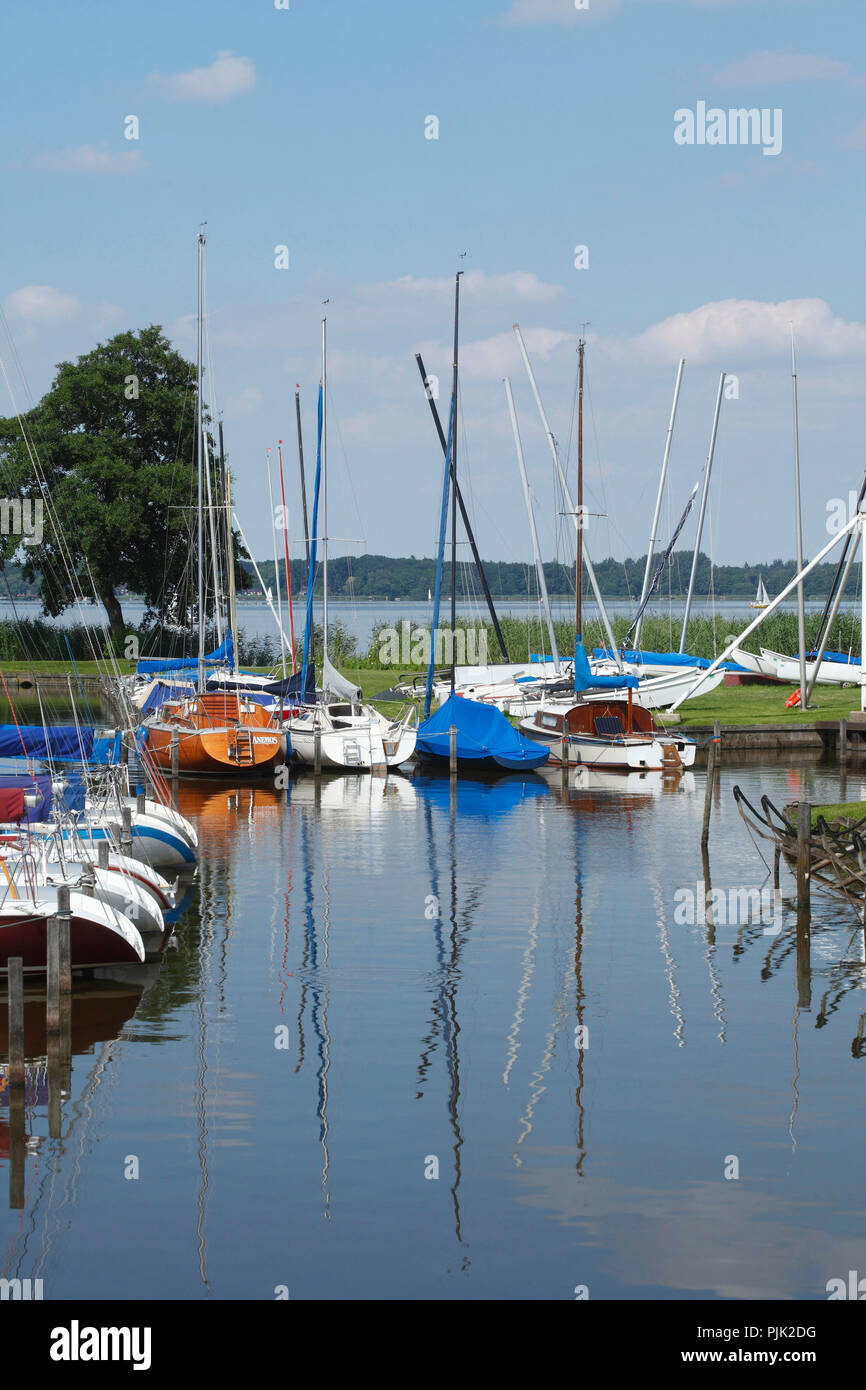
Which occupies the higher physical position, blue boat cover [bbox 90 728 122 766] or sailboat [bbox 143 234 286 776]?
blue boat cover [bbox 90 728 122 766]

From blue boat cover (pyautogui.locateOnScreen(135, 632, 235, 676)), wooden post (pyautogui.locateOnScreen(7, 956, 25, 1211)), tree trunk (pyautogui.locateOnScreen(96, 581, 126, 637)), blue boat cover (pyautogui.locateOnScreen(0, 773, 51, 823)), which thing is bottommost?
wooden post (pyautogui.locateOnScreen(7, 956, 25, 1211))

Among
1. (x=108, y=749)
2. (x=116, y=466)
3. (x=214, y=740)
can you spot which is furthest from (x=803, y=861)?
(x=116, y=466)

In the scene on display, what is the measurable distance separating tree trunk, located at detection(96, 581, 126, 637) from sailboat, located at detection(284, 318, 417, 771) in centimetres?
3046

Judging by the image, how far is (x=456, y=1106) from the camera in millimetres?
16906

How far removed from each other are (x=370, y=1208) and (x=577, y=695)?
1418 inches

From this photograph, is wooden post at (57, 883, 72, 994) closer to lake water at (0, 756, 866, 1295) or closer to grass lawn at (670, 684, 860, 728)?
lake water at (0, 756, 866, 1295)

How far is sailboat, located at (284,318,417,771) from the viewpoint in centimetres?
4816

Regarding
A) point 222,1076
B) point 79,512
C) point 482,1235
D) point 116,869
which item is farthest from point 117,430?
point 482,1235

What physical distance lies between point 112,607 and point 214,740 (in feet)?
125

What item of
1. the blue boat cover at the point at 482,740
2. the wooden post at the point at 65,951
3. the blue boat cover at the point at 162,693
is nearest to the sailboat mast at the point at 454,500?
the blue boat cover at the point at 482,740

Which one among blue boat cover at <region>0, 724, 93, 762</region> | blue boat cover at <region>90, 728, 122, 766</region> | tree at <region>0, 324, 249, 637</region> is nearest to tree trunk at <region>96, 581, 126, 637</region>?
tree at <region>0, 324, 249, 637</region>

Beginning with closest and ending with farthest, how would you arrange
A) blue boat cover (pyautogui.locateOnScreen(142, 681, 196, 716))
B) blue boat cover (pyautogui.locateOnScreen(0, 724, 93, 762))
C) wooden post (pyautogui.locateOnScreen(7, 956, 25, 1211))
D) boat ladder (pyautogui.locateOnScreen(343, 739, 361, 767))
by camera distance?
wooden post (pyautogui.locateOnScreen(7, 956, 25, 1211)), blue boat cover (pyautogui.locateOnScreen(0, 724, 93, 762)), boat ladder (pyautogui.locateOnScreen(343, 739, 361, 767)), blue boat cover (pyautogui.locateOnScreen(142, 681, 196, 716))

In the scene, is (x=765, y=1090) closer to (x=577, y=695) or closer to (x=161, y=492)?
(x=577, y=695)

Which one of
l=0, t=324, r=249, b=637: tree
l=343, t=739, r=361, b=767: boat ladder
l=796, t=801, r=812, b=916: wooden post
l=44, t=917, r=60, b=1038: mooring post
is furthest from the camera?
l=0, t=324, r=249, b=637: tree
